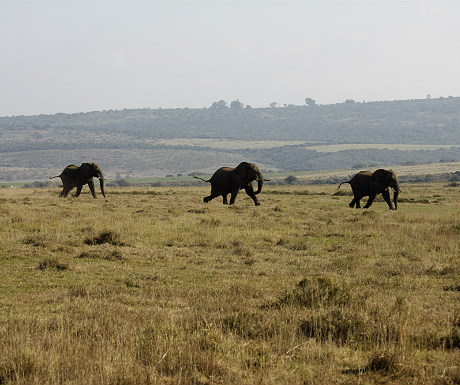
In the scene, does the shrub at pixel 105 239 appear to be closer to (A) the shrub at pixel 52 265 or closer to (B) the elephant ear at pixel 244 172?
(A) the shrub at pixel 52 265

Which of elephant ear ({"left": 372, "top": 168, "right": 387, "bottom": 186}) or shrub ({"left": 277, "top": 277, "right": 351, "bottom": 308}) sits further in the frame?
elephant ear ({"left": 372, "top": 168, "right": 387, "bottom": 186})

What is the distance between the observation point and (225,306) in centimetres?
945

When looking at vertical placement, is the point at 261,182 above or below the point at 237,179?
below

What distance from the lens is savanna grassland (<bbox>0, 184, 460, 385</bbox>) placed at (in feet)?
21.8

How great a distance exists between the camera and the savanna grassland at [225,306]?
664cm

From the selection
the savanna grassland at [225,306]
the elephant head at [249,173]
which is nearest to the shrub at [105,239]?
the savanna grassland at [225,306]

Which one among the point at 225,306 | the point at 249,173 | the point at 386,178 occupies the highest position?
the point at 249,173

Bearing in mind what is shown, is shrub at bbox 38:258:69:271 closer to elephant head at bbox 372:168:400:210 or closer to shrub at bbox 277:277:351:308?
shrub at bbox 277:277:351:308

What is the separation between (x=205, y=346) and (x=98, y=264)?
24.0ft

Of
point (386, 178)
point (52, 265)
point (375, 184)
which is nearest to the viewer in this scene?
point (52, 265)

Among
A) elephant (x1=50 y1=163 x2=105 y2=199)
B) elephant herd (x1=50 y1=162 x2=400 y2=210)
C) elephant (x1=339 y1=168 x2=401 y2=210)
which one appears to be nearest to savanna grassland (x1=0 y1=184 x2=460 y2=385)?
elephant (x1=339 y1=168 x2=401 y2=210)

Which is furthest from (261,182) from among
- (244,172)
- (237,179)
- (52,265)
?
(52,265)

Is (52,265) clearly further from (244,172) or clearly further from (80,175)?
(80,175)

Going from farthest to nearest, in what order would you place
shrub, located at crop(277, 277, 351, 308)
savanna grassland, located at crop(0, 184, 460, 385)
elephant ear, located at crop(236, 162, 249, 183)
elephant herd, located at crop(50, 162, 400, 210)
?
elephant ear, located at crop(236, 162, 249, 183)
elephant herd, located at crop(50, 162, 400, 210)
shrub, located at crop(277, 277, 351, 308)
savanna grassland, located at crop(0, 184, 460, 385)
